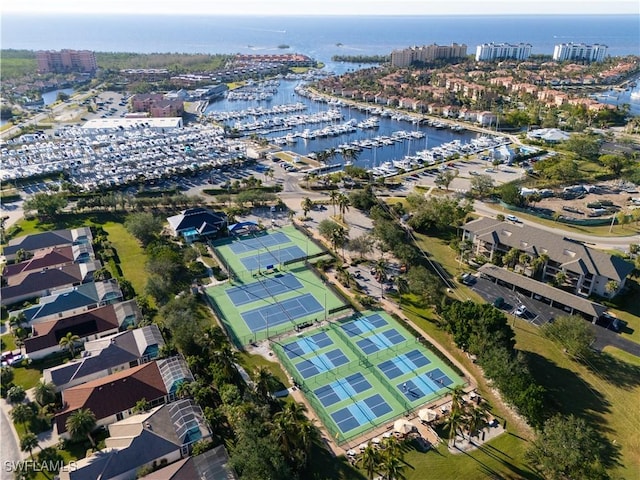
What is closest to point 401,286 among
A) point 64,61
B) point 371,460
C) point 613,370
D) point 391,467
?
point 613,370

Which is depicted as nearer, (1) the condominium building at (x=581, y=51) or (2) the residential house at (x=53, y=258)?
(2) the residential house at (x=53, y=258)

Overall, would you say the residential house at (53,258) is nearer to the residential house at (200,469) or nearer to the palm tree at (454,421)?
the residential house at (200,469)

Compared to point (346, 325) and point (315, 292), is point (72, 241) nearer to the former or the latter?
point (315, 292)

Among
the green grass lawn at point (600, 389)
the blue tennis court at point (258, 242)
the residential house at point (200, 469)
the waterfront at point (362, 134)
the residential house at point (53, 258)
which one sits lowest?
the green grass lawn at point (600, 389)

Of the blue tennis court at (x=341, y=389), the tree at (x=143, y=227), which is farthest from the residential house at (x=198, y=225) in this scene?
the blue tennis court at (x=341, y=389)

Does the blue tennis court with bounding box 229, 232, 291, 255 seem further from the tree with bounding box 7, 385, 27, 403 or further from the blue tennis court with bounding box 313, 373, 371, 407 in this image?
the tree with bounding box 7, 385, 27, 403

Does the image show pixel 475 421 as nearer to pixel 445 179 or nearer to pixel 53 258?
pixel 53 258
